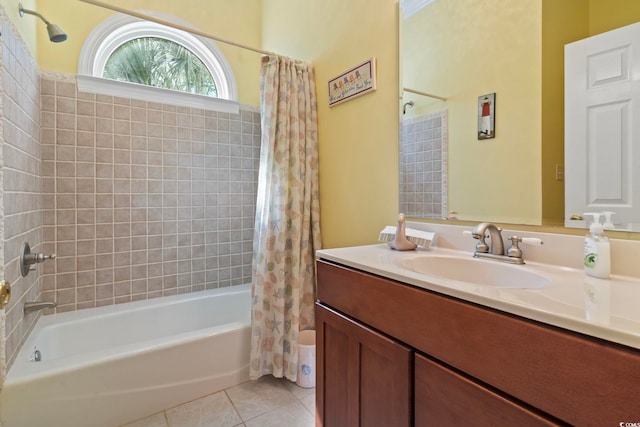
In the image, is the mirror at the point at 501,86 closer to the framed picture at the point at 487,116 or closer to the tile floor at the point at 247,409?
the framed picture at the point at 487,116

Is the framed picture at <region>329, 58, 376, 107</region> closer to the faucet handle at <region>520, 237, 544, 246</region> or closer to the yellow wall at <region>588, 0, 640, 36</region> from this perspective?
the yellow wall at <region>588, 0, 640, 36</region>

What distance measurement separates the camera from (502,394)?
0.60 metres

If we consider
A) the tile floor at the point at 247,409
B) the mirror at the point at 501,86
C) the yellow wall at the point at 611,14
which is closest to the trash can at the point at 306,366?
the tile floor at the point at 247,409

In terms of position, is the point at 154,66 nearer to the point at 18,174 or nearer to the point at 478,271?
the point at 18,174

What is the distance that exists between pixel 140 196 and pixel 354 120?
1581mm

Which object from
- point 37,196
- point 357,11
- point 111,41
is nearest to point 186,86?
point 111,41

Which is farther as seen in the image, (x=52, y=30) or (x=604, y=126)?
(x=52, y=30)

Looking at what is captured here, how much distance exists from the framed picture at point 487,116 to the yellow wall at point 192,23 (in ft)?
6.30

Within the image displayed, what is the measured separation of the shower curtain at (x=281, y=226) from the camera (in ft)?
5.71

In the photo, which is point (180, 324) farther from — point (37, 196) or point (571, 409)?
point (571, 409)

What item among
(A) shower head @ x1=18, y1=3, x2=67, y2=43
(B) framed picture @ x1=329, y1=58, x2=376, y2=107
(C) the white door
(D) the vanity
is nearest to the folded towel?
(D) the vanity

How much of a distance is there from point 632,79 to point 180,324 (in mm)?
2545

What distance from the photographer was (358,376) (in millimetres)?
952

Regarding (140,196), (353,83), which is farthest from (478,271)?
(140,196)
